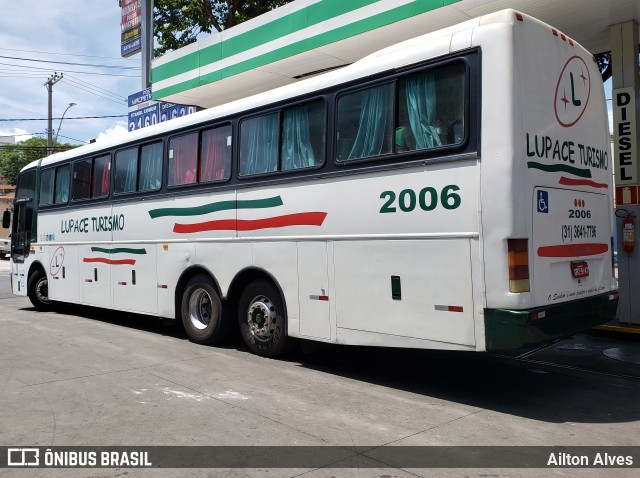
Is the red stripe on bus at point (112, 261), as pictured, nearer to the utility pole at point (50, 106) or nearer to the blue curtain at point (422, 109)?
the blue curtain at point (422, 109)

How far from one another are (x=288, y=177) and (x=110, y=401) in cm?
324

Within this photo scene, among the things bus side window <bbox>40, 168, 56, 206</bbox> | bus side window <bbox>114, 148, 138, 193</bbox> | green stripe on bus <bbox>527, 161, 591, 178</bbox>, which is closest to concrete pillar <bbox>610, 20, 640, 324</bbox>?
green stripe on bus <bbox>527, 161, 591, 178</bbox>

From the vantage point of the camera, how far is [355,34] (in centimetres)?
1004

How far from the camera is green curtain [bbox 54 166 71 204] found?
11.6 meters

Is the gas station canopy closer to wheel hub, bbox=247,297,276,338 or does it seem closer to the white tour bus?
the white tour bus

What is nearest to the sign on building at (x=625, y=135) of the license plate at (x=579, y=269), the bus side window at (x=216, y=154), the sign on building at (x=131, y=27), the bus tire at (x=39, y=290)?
the license plate at (x=579, y=269)

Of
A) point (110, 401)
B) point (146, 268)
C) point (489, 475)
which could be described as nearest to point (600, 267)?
point (489, 475)

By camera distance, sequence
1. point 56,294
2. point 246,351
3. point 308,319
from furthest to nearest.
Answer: point 56,294
point 246,351
point 308,319

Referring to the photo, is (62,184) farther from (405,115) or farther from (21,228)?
(405,115)

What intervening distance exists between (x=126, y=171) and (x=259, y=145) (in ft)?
11.7

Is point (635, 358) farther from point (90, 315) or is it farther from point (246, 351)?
point (90, 315)

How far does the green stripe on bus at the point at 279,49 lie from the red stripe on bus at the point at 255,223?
175 inches

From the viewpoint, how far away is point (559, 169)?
219 inches

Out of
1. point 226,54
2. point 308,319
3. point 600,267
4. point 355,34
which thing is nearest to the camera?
point 600,267
